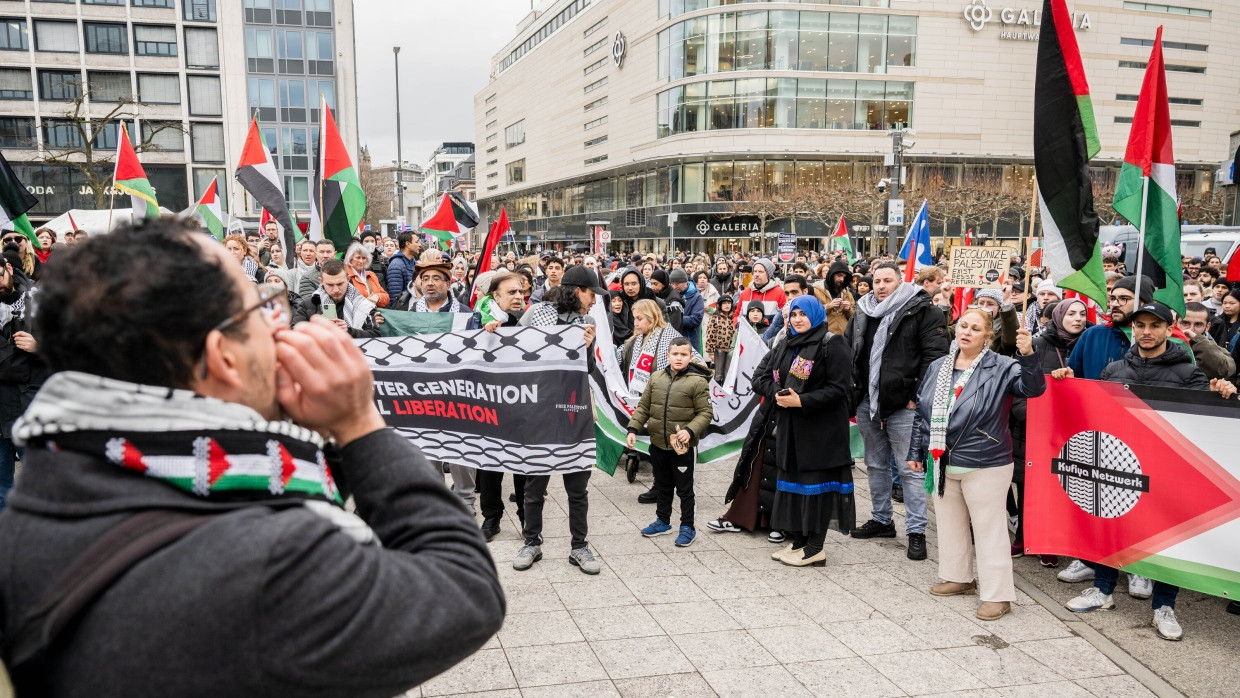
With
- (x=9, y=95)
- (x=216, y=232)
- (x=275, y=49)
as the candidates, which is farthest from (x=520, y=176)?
(x=216, y=232)

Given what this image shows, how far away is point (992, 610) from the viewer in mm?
5184

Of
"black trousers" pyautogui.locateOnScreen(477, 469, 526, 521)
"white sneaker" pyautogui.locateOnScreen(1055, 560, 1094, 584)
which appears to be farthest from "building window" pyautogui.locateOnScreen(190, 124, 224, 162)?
"white sneaker" pyautogui.locateOnScreen(1055, 560, 1094, 584)

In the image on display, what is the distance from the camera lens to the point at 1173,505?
16.3ft

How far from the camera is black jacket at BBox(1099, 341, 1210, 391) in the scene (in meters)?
5.29

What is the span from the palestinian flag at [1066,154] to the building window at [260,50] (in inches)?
2113

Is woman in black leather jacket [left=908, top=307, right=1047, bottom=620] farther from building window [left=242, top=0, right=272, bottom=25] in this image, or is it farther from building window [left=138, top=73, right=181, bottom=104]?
building window [left=138, top=73, right=181, bottom=104]

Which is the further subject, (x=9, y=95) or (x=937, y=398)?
(x=9, y=95)

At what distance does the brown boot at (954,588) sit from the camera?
5.56 m

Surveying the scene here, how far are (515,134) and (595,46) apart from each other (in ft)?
94.4

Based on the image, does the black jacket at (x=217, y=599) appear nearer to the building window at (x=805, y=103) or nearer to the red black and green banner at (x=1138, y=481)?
the red black and green banner at (x=1138, y=481)

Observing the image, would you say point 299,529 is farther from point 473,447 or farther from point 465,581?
point 473,447

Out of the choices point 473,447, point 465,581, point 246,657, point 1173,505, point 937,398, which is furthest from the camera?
point 473,447

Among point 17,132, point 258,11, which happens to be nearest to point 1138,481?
point 258,11

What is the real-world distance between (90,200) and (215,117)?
9163 millimetres
